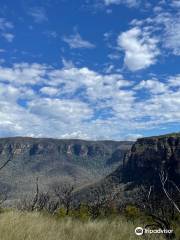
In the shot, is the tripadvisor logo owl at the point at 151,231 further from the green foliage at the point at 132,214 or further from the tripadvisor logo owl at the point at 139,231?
the green foliage at the point at 132,214

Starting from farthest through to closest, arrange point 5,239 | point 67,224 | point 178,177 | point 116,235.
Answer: point 178,177
point 67,224
point 116,235
point 5,239

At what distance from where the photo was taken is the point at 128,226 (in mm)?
9891

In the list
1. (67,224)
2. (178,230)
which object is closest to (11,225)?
(67,224)

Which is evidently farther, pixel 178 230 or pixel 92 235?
pixel 178 230

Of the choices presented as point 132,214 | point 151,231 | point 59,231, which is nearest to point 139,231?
point 151,231

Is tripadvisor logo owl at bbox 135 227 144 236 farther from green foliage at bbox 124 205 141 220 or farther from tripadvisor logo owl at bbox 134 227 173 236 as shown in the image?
green foliage at bbox 124 205 141 220

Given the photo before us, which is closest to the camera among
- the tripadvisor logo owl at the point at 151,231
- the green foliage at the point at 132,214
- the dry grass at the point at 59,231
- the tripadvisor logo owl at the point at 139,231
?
the dry grass at the point at 59,231

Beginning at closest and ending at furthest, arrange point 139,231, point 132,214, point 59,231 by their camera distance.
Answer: point 59,231
point 139,231
point 132,214

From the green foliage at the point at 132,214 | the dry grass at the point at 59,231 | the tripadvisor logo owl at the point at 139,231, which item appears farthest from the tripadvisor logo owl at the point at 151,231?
the green foliage at the point at 132,214

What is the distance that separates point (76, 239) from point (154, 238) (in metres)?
1.65

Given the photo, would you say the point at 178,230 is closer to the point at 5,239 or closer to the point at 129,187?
the point at 5,239

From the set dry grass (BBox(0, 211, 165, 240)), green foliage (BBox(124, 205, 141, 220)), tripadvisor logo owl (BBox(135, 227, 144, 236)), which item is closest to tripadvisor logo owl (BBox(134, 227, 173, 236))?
tripadvisor logo owl (BBox(135, 227, 144, 236))

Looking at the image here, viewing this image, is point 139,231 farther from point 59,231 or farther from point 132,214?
point 132,214

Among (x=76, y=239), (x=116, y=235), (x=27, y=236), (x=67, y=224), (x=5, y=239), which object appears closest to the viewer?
(x=5, y=239)
